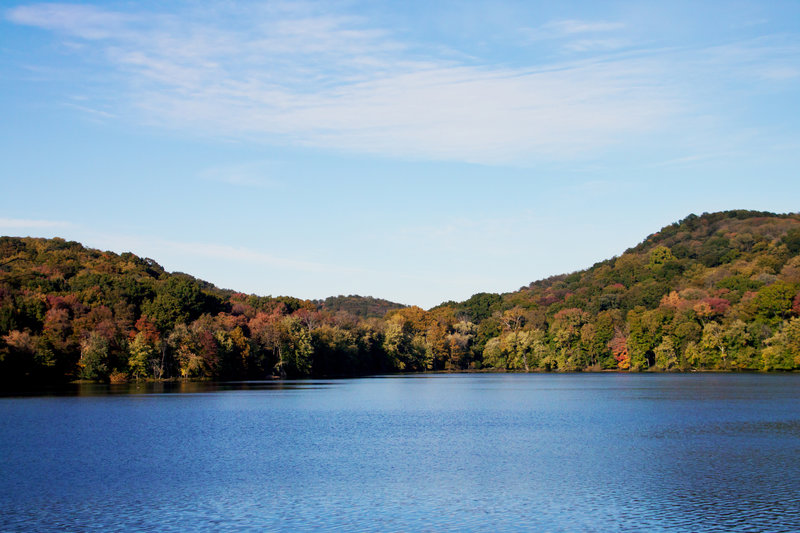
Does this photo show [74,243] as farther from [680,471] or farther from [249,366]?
[680,471]

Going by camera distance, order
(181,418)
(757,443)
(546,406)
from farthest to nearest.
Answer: (546,406) < (181,418) < (757,443)

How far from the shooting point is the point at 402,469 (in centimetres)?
2438

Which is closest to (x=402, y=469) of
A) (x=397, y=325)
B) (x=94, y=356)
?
(x=94, y=356)

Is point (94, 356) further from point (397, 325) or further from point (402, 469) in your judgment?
point (397, 325)

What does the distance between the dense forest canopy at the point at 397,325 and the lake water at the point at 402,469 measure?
3686 cm

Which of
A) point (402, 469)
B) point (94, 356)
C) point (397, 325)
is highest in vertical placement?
point (397, 325)

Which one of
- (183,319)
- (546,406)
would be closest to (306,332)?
(183,319)

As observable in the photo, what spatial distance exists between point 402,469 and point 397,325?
112583mm

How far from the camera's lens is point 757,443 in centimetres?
2891

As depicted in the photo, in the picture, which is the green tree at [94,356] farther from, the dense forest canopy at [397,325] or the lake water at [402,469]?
the lake water at [402,469]

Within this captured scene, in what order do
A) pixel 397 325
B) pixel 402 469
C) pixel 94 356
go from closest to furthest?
pixel 402 469 < pixel 94 356 < pixel 397 325

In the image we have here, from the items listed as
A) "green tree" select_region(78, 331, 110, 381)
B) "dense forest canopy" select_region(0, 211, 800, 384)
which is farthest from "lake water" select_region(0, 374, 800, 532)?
"dense forest canopy" select_region(0, 211, 800, 384)

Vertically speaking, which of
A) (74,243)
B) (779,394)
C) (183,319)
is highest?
(74,243)

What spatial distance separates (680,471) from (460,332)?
126158 mm
